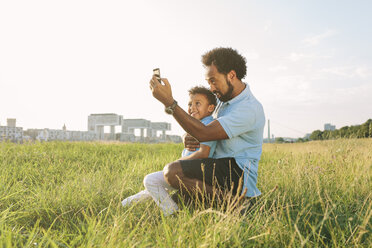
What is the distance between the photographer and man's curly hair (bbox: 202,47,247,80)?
2.66 metres

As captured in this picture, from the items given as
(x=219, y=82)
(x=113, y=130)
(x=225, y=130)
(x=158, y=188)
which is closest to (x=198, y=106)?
(x=219, y=82)

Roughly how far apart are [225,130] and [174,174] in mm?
597

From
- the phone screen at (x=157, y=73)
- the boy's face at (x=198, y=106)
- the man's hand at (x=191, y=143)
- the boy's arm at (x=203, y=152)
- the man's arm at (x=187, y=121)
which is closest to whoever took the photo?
the man's arm at (x=187, y=121)

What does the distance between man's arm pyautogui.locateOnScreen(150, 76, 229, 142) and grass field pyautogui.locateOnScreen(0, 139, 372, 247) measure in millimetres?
588

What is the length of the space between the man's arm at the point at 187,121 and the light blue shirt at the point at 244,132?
0.08 m

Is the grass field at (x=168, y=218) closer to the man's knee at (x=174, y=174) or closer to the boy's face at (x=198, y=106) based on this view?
the man's knee at (x=174, y=174)

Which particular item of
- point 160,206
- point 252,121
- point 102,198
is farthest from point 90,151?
point 252,121

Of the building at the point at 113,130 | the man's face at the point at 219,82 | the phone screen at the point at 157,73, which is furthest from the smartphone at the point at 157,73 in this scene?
the building at the point at 113,130

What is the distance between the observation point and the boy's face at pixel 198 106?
2938mm

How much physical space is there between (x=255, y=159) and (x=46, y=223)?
2.06m

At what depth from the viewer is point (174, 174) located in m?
2.53

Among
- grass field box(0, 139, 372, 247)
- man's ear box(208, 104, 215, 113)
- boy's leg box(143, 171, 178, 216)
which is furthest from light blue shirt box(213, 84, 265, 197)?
boy's leg box(143, 171, 178, 216)

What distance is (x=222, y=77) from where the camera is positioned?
265 cm

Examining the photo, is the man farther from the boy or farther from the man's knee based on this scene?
the boy
